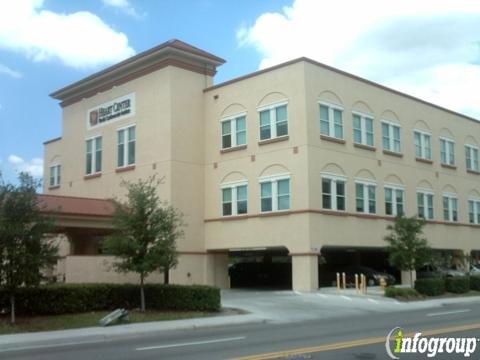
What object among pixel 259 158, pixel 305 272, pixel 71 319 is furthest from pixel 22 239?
pixel 259 158

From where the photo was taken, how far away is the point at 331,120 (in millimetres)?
35469

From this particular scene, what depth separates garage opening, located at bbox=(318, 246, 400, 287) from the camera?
1533 inches

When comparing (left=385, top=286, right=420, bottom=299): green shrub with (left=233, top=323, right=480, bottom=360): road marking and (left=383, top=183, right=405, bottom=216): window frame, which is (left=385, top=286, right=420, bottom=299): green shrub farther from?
(left=233, top=323, right=480, bottom=360): road marking

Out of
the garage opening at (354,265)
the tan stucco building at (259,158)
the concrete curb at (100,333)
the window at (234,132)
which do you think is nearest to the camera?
the concrete curb at (100,333)

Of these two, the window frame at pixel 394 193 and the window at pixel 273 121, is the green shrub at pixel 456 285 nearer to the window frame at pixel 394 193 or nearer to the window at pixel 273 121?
the window frame at pixel 394 193

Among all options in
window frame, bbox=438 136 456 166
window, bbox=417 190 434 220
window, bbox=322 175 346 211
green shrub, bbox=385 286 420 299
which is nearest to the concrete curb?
green shrub, bbox=385 286 420 299

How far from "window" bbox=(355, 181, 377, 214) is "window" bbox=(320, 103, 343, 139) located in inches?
134

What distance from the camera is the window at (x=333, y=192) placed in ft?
113

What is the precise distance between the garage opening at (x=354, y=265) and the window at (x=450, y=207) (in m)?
5.31

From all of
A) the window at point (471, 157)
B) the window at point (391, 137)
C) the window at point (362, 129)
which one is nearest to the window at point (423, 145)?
the window at point (391, 137)

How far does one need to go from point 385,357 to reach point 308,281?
21445 mm

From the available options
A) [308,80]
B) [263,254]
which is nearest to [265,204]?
[308,80]

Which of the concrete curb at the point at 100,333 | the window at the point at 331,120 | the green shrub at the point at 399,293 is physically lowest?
the concrete curb at the point at 100,333

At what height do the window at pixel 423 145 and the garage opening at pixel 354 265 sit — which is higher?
the window at pixel 423 145
